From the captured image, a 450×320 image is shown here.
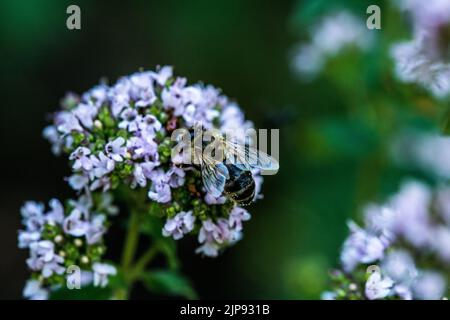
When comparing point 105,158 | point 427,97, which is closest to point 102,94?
point 105,158

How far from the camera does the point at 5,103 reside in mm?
6074

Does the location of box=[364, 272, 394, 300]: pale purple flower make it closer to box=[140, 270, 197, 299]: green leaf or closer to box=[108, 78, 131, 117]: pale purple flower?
box=[140, 270, 197, 299]: green leaf

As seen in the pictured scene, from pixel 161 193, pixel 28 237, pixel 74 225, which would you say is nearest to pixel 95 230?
pixel 74 225

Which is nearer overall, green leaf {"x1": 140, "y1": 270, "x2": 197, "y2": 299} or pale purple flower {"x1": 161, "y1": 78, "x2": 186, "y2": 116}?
pale purple flower {"x1": 161, "y1": 78, "x2": 186, "y2": 116}

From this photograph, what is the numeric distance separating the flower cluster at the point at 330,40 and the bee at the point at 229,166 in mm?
2450

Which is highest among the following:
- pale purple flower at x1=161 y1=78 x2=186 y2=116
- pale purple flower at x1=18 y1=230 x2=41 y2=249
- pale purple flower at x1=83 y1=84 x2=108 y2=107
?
pale purple flower at x1=83 y1=84 x2=108 y2=107

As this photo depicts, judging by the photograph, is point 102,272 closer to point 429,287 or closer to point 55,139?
point 55,139

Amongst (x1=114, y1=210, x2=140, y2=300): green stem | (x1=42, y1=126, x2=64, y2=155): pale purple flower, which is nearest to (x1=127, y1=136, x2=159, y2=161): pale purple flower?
(x1=114, y1=210, x2=140, y2=300): green stem

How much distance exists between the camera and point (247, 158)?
2994mm

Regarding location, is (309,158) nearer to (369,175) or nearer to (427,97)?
(369,175)

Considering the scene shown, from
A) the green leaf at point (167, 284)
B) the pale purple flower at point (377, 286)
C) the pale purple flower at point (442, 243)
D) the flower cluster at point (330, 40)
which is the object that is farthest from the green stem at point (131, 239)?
the flower cluster at point (330, 40)

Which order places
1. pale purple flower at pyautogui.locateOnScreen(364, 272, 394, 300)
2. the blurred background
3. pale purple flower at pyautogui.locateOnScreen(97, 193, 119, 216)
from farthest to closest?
the blurred background → pale purple flower at pyautogui.locateOnScreen(97, 193, 119, 216) → pale purple flower at pyautogui.locateOnScreen(364, 272, 394, 300)

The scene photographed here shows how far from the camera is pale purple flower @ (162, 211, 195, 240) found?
295 cm

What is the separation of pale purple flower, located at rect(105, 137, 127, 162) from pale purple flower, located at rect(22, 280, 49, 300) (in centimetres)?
78
